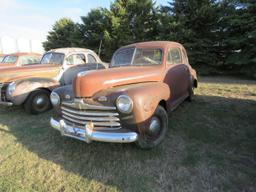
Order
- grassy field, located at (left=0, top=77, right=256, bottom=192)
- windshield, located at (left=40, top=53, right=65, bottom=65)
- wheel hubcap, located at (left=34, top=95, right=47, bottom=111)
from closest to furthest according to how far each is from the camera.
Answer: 1. grassy field, located at (left=0, top=77, right=256, bottom=192)
2. wheel hubcap, located at (left=34, top=95, right=47, bottom=111)
3. windshield, located at (left=40, top=53, right=65, bottom=65)

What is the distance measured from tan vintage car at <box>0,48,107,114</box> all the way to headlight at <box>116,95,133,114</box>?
308 centimetres

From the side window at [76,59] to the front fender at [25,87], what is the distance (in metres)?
1.24

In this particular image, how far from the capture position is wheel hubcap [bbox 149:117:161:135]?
348cm

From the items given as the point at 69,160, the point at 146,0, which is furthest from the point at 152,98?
the point at 146,0

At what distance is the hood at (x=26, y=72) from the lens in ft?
19.5

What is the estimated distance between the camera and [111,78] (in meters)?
3.61

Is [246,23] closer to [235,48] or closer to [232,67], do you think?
[235,48]

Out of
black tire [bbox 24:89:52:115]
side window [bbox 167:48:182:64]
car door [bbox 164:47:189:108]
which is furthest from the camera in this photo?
black tire [bbox 24:89:52:115]

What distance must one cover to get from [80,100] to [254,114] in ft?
13.7

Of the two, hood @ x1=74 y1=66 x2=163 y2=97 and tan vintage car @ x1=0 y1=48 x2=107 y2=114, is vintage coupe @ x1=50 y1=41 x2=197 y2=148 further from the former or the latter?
tan vintage car @ x1=0 y1=48 x2=107 y2=114

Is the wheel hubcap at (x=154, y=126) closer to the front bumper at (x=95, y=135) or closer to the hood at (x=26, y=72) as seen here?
the front bumper at (x=95, y=135)

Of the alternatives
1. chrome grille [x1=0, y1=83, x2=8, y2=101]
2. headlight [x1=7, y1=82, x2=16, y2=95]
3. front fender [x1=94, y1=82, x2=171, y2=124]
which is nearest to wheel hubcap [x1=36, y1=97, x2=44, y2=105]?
headlight [x1=7, y1=82, x2=16, y2=95]

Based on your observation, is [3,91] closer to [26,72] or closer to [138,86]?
[26,72]

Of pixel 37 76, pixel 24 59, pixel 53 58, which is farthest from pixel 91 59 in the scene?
pixel 24 59
